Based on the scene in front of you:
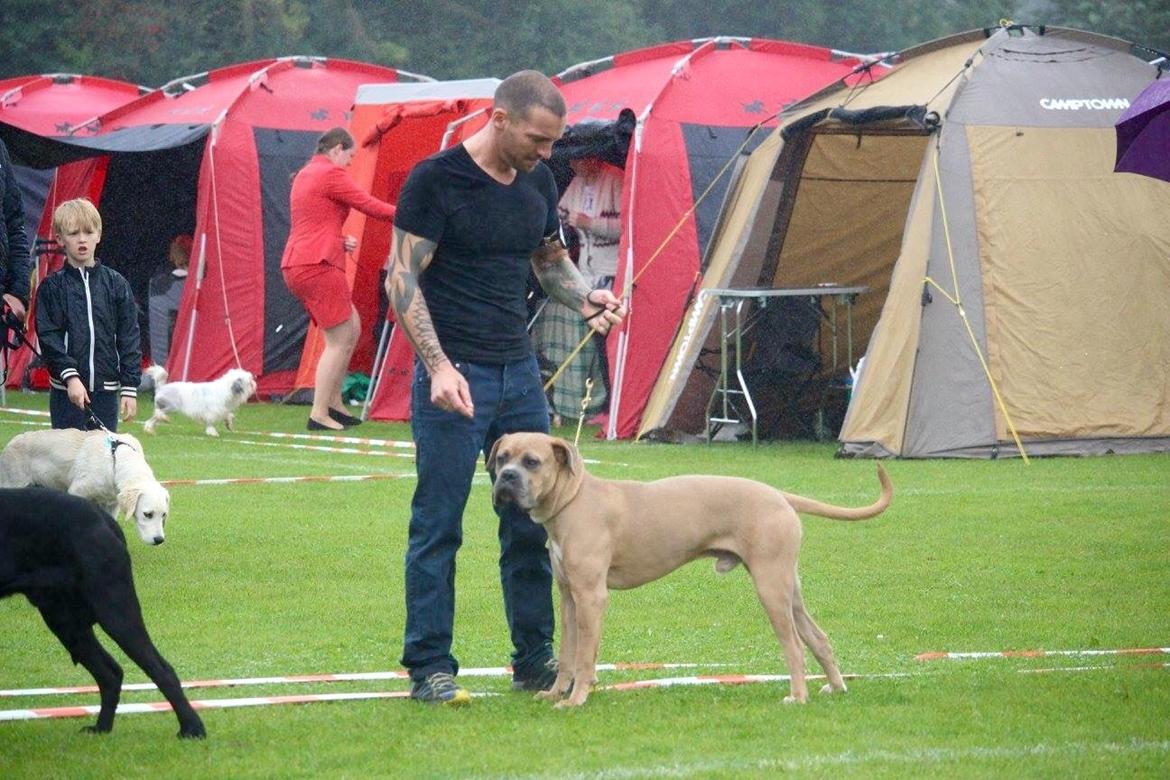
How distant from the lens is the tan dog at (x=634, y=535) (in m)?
5.55

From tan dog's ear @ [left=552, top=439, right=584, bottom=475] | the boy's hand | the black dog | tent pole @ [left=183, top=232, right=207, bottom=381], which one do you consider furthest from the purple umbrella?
tent pole @ [left=183, top=232, right=207, bottom=381]

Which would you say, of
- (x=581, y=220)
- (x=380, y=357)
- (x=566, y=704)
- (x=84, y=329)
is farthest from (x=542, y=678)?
(x=380, y=357)

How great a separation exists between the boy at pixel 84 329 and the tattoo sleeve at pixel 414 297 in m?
2.86

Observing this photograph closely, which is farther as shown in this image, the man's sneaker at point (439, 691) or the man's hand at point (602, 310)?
the man's hand at point (602, 310)

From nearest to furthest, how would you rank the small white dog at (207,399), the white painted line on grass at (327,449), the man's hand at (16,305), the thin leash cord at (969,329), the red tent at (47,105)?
the man's hand at (16,305) < the thin leash cord at (969,329) < the white painted line on grass at (327,449) < the small white dog at (207,399) < the red tent at (47,105)

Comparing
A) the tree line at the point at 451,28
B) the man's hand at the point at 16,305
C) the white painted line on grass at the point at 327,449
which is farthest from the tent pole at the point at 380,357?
the tree line at the point at 451,28

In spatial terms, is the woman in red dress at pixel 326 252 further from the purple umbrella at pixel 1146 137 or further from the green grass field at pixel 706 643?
the purple umbrella at pixel 1146 137

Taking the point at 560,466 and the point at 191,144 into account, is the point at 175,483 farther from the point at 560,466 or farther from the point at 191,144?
the point at 191,144

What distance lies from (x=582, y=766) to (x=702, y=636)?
221cm

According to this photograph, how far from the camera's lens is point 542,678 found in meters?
5.89

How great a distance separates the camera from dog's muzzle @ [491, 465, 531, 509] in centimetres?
551

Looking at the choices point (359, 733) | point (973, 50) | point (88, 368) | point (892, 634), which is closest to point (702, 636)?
point (892, 634)

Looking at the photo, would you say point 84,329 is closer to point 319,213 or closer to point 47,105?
point 319,213

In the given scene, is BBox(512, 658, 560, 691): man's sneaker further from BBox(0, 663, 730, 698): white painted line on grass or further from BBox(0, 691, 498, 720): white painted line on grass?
BBox(0, 663, 730, 698): white painted line on grass
